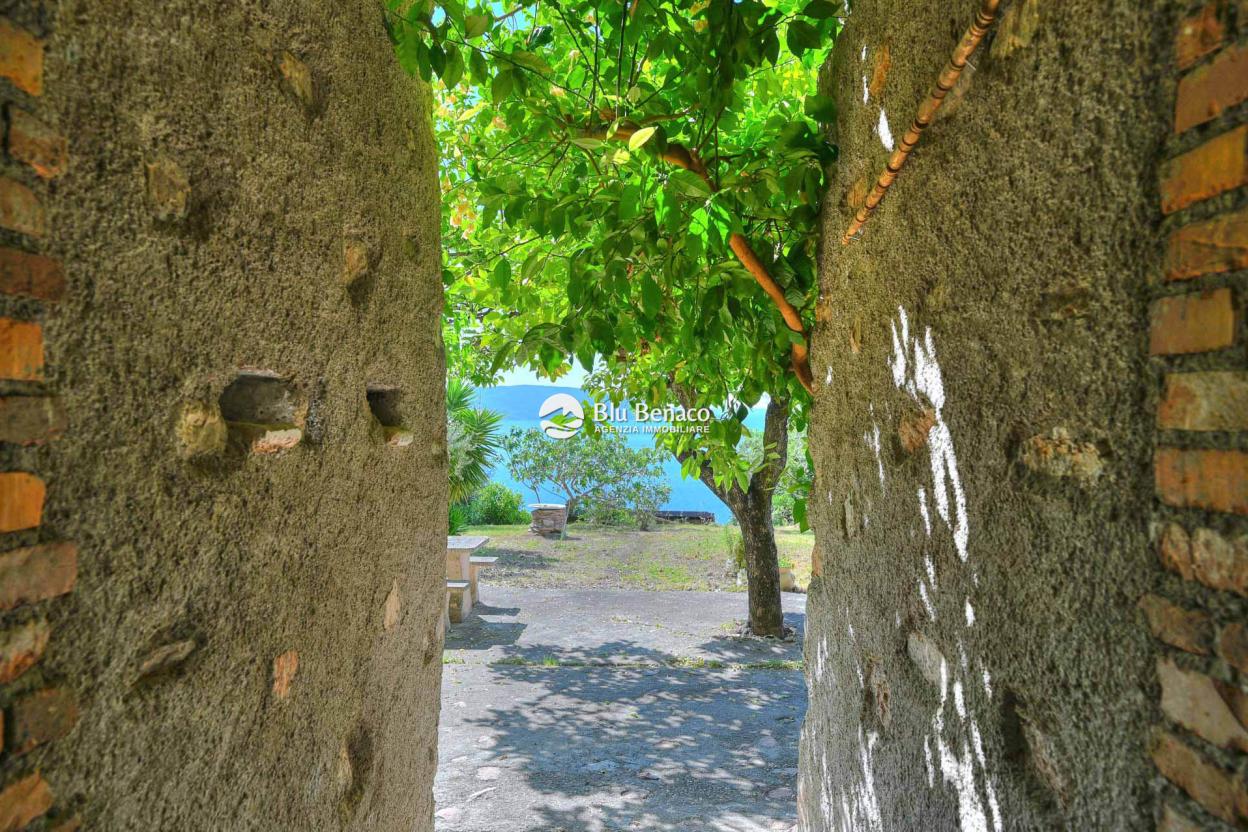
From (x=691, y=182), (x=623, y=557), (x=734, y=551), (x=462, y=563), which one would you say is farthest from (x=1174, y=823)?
(x=623, y=557)

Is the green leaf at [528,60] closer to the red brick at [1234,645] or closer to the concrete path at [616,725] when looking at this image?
the red brick at [1234,645]

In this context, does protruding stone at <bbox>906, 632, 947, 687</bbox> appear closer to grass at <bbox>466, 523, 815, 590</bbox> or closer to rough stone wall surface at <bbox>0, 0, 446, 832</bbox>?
rough stone wall surface at <bbox>0, 0, 446, 832</bbox>

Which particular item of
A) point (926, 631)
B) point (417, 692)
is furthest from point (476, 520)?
point (926, 631)

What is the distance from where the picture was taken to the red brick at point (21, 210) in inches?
35.7

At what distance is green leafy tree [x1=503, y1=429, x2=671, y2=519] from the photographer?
538 inches

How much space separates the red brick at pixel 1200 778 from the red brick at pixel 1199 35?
2.19ft

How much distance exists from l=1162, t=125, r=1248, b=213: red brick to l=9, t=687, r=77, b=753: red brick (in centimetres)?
133

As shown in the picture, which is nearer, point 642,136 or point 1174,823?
point 1174,823

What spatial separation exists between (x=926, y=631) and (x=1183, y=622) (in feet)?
2.48

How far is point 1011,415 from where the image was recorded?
1.19 meters

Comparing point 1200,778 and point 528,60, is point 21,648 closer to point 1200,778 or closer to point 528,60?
point 1200,778

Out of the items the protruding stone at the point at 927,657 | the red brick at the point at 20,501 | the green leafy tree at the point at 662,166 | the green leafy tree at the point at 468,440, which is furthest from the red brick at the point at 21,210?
the green leafy tree at the point at 468,440

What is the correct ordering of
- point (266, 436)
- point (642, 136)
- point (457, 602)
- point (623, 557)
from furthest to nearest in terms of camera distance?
point (623, 557)
point (457, 602)
point (642, 136)
point (266, 436)

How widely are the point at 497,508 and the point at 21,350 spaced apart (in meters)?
14.0
